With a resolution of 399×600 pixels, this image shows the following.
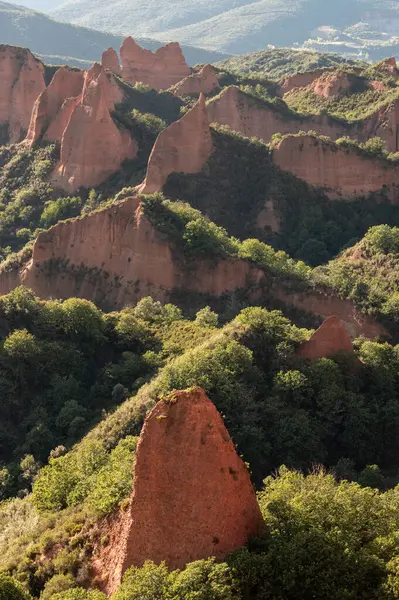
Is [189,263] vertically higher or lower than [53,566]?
lower

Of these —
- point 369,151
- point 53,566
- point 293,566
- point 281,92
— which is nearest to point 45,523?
point 53,566

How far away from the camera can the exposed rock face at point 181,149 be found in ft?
223

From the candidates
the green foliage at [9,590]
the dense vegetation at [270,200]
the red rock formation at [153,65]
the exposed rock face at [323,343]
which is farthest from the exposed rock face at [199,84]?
the green foliage at [9,590]

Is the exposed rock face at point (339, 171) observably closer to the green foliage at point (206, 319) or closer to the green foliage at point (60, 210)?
the green foliage at point (60, 210)

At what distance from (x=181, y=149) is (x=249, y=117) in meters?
20.2

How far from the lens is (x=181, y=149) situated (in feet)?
228

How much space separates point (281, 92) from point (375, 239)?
48178 mm

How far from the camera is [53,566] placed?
23.8 meters

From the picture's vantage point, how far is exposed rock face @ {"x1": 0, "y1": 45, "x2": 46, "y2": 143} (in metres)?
89.2

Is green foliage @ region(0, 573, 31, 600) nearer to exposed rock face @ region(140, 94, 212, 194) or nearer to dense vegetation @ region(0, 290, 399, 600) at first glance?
dense vegetation @ region(0, 290, 399, 600)

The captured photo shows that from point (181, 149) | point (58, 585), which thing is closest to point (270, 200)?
point (181, 149)

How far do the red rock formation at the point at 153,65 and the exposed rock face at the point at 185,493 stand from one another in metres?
88.5

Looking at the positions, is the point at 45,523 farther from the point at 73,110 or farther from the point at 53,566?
the point at 73,110

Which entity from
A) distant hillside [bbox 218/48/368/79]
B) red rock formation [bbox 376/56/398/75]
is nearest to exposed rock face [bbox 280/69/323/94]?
red rock formation [bbox 376/56/398/75]
